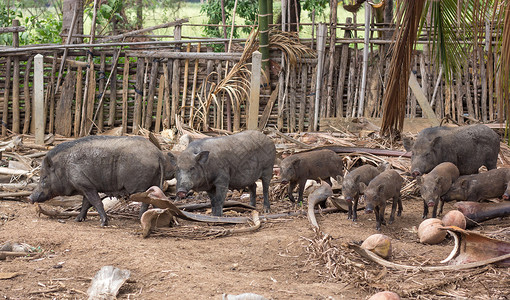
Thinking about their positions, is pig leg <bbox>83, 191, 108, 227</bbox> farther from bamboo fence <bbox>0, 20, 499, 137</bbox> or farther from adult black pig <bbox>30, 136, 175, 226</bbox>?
bamboo fence <bbox>0, 20, 499, 137</bbox>

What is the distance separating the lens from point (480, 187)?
818 cm

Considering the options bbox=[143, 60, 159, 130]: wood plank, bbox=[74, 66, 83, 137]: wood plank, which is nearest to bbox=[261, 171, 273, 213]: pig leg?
bbox=[143, 60, 159, 130]: wood plank

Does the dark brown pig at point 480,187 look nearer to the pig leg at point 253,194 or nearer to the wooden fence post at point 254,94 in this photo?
the pig leg at point 253,194

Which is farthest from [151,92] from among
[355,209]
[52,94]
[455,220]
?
[455,220]

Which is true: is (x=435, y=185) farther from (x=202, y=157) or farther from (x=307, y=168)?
(x=202, y=157)

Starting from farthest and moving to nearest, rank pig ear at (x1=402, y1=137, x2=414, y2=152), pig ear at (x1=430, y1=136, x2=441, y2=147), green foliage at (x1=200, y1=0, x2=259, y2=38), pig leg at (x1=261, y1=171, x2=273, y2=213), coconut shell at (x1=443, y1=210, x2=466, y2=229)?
green foliage at (x1=200, y1=0, x2=259, y2=38) < pig ear at (x1=402, y1=137, x2=414, y2=152) < pig ear at (x1=430, y1=136, x2=441, y2=147) < pig leg at (x1=261, y1=171, x2=273, y2=213) < coconut shell at (x1=443, y1=210, x2=466, y2=229)

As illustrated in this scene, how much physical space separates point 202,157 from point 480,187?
11.6 ft

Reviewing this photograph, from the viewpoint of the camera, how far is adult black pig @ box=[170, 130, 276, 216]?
789cm

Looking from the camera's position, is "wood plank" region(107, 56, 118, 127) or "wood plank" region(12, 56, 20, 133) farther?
"wood plank" region(107, 56, 118, 127)

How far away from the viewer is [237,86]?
1405cm

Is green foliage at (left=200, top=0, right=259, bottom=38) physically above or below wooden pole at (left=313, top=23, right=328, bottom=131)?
above

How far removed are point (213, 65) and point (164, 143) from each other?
2971mm

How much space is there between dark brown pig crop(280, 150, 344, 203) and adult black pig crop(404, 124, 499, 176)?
1.15 m

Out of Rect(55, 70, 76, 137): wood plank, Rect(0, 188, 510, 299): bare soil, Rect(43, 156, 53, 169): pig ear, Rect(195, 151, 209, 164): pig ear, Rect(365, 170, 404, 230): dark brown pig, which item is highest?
Rect(55, 70, 76, 137): wood plank
